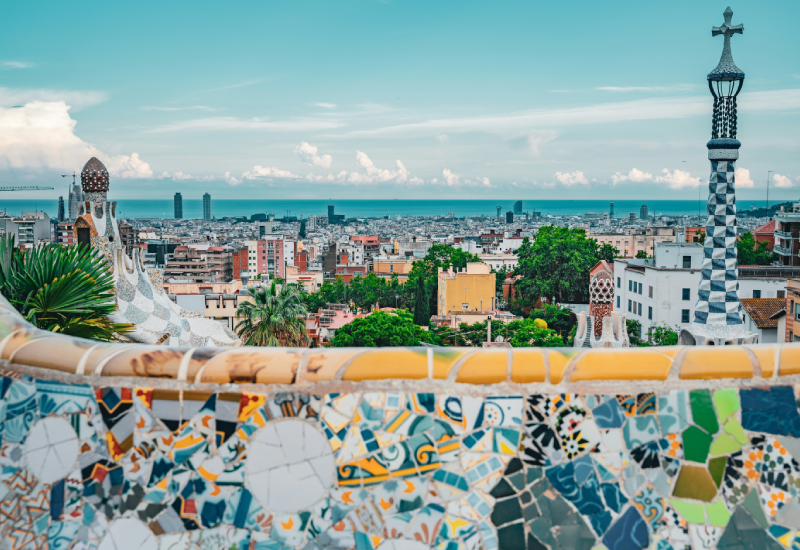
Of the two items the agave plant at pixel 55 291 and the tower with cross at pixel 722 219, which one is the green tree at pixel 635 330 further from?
the agave plant at pixel 55 291

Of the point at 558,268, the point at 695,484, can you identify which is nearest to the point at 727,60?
the point at 695,484

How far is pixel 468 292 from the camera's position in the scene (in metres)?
39.7

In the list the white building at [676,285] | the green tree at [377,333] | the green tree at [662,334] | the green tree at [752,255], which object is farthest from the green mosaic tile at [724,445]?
the green tree at [752,255]

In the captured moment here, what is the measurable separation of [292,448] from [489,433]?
62 cm

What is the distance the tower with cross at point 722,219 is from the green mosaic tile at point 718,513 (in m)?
11.6

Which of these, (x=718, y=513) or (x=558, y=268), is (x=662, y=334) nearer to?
(x=558, y=268)

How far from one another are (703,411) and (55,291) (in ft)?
12.8

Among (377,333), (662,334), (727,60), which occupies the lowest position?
(377,333)

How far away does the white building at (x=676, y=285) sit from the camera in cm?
2814

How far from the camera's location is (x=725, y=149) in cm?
1312

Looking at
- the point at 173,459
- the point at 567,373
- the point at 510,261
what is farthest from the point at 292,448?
the point at 510,261

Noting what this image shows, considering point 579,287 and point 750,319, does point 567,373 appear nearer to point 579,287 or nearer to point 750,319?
point 750,319

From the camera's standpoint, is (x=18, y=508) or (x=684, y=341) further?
(x=684, y=341)

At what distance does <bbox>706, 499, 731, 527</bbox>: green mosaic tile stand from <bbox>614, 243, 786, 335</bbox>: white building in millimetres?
27689
